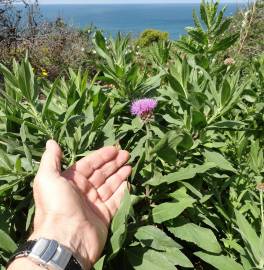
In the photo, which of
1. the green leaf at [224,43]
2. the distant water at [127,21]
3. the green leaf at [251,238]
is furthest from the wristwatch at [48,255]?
the green leaf at [224,43]

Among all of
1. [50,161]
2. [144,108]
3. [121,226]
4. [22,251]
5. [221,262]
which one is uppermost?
[144,108]

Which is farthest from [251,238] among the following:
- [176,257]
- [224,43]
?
[224,43]

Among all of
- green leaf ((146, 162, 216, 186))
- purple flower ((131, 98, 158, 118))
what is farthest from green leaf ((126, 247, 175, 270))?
purple flower ((131, 98, 158, 118))

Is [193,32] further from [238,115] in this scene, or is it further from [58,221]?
[58,221]

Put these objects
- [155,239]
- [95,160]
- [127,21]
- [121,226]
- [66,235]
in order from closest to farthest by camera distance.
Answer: [121,226], [155,239], [66,235], [95,160], [127,21]

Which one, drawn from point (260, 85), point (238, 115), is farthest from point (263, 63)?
point (238, 115)

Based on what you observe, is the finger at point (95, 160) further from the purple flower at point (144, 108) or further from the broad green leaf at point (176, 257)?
the broad green leaf at point (176, 257)

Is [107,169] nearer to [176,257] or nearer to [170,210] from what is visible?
[170,210]
